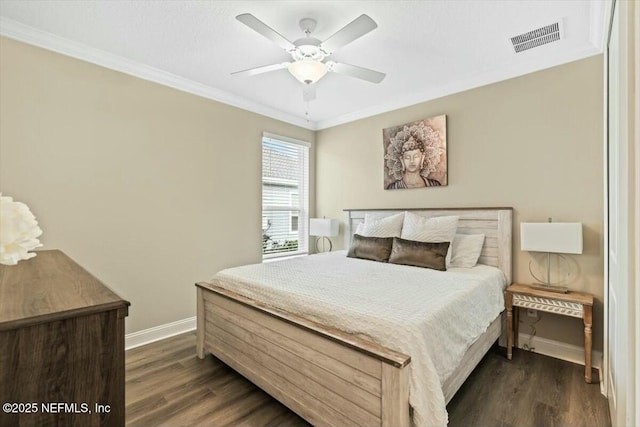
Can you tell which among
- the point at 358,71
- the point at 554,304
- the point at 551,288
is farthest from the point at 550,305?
the point at 358,71

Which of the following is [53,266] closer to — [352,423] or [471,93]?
[352,423]

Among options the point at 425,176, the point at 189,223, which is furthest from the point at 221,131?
the point at 425,176

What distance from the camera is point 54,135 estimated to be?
245cm

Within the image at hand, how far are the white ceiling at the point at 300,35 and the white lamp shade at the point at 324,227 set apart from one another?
5.56 feet

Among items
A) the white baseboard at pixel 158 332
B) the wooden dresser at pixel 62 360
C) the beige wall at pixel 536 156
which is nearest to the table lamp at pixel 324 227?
the beige wall at pixel 536 156

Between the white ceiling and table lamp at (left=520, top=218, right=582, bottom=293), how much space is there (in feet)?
4.67

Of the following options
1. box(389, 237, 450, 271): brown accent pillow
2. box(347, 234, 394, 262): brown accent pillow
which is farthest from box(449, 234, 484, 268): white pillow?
box(347, 234, 394, 262): brown accent pillow

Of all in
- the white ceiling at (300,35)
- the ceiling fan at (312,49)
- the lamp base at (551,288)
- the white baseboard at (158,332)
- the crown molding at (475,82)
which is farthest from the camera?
the white baseboard at (158,332)

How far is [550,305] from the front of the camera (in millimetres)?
2412

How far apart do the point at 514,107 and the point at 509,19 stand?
0.96m

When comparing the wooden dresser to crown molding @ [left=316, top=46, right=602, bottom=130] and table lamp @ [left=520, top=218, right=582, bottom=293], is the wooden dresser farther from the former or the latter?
crown molding @ [left=316, top=46, right=602, bottom=130]

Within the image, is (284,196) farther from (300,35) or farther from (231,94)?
(300,35)

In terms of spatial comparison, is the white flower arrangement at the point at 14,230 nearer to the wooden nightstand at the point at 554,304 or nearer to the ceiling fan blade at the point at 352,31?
the ceiling fan blade at the point at 352,31

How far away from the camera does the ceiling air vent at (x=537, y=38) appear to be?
2252mm
